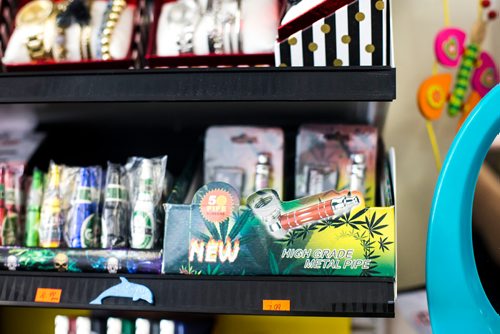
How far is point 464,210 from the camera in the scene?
3.78 feet

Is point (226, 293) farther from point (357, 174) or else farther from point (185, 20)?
point (185, 20)

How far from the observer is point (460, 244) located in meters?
1.15

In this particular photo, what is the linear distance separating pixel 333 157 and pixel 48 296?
0.67m

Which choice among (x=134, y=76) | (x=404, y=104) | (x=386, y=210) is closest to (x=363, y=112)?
(x=404, y=104)

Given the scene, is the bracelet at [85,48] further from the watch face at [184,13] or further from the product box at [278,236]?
the product box at [278,236]

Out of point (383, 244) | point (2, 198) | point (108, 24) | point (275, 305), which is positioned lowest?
point (275, 305)

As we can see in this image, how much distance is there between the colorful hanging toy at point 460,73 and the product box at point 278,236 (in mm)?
570

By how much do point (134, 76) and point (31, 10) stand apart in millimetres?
441

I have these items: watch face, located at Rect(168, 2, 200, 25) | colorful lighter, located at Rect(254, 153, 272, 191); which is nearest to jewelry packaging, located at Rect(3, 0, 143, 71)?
watch face, located at Rect(168, 2, 200, 25)

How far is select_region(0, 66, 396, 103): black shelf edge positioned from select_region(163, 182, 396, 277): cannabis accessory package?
7.2 inches

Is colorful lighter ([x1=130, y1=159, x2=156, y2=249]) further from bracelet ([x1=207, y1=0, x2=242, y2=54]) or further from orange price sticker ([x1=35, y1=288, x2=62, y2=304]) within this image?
bracelet ([x1=207, y1=0, x2=242, y2=54])

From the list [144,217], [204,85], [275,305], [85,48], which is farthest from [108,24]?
[275,305]

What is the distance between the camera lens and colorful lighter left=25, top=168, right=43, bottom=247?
1.37 meters

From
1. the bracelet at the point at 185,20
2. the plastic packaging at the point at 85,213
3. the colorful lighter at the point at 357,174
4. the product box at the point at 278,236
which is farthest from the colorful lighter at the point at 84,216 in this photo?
the colorful lighter at the point at 357,174
